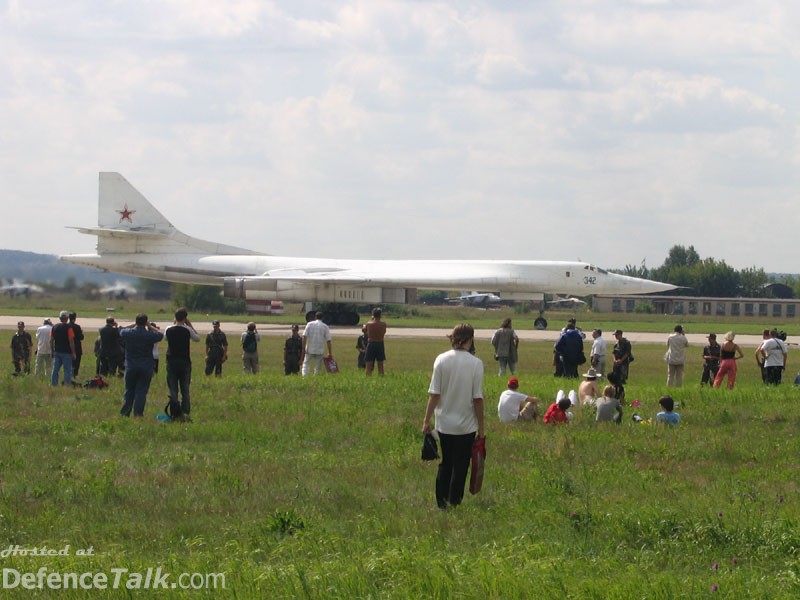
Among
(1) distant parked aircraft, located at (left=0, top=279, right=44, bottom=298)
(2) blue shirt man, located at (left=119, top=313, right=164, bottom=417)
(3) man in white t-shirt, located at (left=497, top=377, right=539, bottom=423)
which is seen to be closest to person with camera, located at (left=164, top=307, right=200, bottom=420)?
(2) blue shirt man, located at (left=119, top=313, right=164, bottom=417)

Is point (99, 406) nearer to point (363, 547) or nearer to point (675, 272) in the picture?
point (363, 547)

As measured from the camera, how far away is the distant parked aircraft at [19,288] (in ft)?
175

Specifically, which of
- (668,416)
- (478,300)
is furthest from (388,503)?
(478,300)

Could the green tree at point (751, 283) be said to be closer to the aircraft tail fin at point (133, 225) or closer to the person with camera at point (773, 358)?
the aircraft tail fin at point (133, 225)

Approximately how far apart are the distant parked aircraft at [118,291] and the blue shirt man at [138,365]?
3941cm

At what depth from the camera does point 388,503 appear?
8.85m

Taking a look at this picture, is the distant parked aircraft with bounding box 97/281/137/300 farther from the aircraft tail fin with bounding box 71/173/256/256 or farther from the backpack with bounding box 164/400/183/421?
the backpack with bounding box 164/400/183/421

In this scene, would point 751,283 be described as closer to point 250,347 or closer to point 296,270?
point 296,270

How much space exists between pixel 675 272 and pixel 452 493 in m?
102

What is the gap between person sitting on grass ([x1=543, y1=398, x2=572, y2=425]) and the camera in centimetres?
1345

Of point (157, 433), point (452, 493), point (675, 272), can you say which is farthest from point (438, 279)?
point (675, 272)

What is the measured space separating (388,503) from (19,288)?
53.1 meters

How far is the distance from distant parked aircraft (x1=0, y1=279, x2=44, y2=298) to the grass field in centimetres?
4058

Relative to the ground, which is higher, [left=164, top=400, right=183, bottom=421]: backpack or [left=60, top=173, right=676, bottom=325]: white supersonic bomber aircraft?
[left=60, top=173, right=676, bottom=325]: white supersonic bomber aircraft
